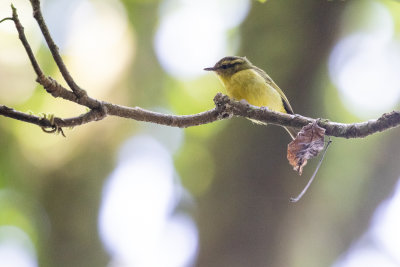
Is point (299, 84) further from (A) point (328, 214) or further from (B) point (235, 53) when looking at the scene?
(A) point (328, 214)

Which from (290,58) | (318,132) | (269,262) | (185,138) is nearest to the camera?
(318,132)

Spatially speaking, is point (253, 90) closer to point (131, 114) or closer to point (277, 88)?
point (277, 88)

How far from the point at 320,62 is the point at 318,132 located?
77.0 inches

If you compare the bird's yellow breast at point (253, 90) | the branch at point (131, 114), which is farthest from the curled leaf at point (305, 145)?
the bird's yellow breast at point (253, 90)

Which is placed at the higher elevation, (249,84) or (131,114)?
(249,84)

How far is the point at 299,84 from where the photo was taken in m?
3.73

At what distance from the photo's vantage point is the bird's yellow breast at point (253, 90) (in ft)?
10.8

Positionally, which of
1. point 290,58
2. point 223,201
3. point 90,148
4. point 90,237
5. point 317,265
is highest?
point 90,148

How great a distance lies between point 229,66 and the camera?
11.8 feet

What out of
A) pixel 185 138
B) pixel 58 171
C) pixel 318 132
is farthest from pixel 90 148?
pixel 318 132

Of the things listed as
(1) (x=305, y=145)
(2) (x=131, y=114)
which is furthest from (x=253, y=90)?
(2) (x=131, y=114)

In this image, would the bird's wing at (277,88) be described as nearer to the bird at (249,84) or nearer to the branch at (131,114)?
the bird at (249,84)

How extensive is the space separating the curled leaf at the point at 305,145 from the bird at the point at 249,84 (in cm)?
119

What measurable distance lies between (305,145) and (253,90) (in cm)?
139
